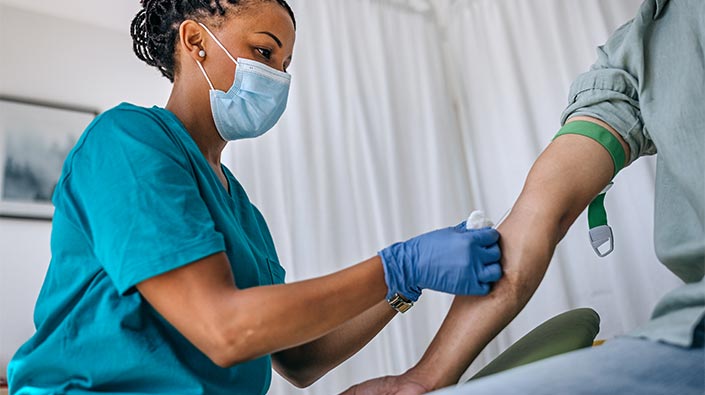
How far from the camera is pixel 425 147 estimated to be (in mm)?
2898

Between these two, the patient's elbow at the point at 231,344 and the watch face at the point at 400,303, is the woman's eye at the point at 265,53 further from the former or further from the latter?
the patient's elbow at the point at 231,344

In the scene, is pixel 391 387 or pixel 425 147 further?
pixel 425 147

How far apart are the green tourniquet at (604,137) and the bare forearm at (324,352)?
2.05 feet

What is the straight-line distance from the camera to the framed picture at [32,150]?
2.41 meters

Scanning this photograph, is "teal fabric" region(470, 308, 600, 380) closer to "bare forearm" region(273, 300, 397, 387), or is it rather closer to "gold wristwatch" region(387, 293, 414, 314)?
"gold wristwatch" region(387, 293, 414, 314)

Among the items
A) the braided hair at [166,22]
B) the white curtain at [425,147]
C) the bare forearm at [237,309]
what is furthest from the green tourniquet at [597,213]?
the white curtain at [425,147]

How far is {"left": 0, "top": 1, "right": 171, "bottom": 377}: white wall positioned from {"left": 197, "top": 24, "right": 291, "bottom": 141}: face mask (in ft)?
4.30

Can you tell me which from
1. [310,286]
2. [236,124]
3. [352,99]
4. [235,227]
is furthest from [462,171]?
[310,286]

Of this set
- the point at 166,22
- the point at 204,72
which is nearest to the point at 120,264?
the point at 204,72

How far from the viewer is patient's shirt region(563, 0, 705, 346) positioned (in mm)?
877

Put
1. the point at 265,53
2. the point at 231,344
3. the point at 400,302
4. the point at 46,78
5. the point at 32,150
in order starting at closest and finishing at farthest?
the point at 231,344, the point at 400,302, the point at 265,53, the point at 32,150, the point at 46,78

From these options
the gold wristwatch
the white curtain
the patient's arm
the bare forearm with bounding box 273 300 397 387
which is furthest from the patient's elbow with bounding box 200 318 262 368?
the white curtain

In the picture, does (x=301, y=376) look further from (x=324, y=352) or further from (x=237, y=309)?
(x=237, y=309)

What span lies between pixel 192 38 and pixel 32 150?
137 centimetres
